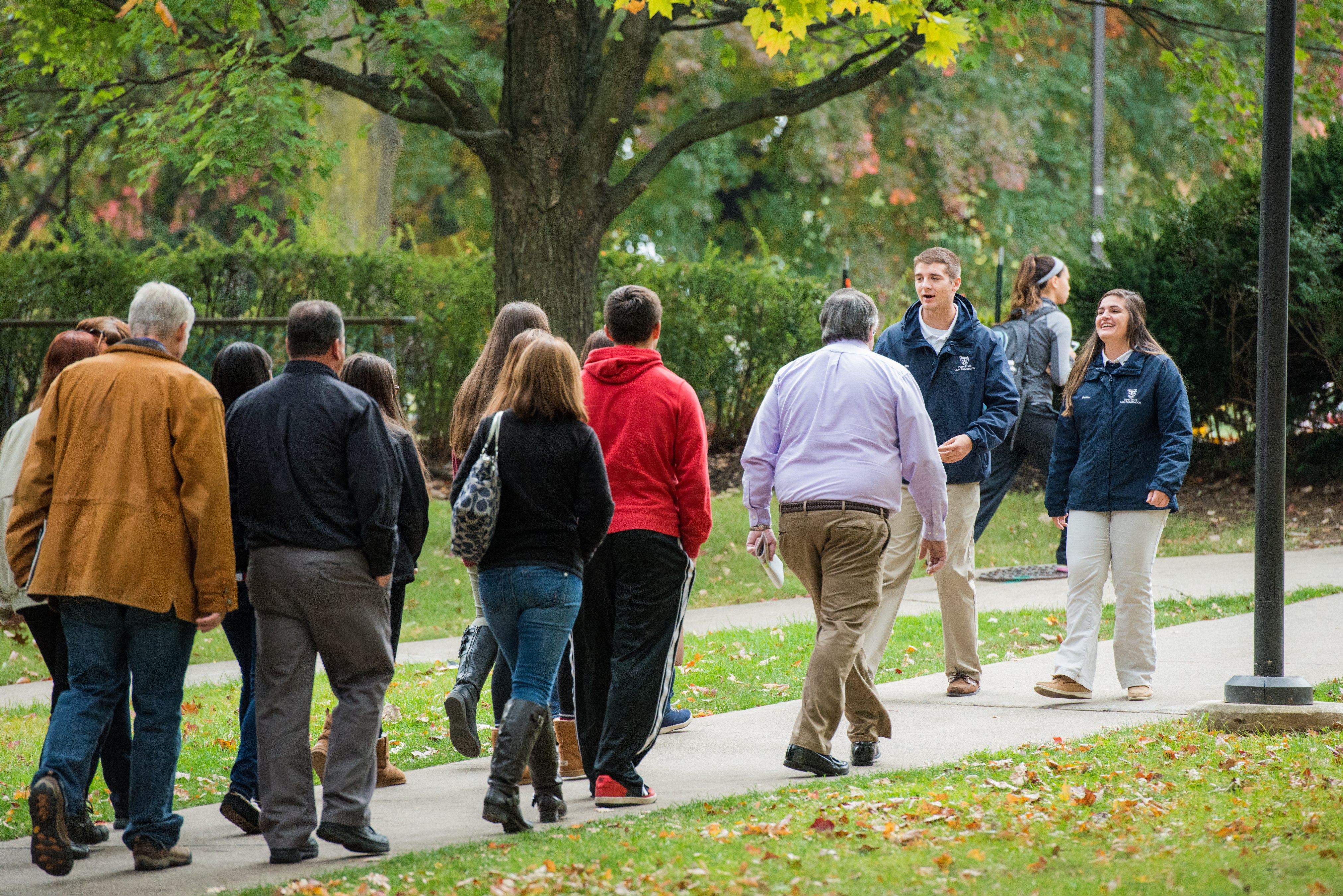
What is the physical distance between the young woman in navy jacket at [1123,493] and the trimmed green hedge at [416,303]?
8.65 meters

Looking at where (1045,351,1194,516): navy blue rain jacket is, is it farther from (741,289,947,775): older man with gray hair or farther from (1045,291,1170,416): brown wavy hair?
(741,289,947,775): older man with gray hair

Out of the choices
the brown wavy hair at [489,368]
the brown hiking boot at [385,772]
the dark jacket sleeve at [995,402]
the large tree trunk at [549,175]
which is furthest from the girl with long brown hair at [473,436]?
the large tree trunk at [549,175]

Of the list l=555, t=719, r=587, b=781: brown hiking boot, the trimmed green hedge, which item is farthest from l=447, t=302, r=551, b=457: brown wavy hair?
the trimmed green hedge

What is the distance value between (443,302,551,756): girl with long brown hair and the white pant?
110 inches

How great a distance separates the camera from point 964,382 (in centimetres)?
692

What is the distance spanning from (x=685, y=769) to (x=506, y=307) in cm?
208

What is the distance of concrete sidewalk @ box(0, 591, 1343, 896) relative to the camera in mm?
4598

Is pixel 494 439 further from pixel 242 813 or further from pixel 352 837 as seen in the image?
pixel 242 813

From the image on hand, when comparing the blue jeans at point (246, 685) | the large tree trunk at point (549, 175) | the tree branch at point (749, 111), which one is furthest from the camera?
the tree branch at point (749, 111)

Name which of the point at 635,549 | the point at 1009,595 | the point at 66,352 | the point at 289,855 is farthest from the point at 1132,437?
the point at 66,352

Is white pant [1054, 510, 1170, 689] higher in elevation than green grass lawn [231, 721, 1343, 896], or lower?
higher

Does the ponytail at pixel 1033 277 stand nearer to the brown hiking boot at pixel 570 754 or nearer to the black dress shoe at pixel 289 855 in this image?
the brown hiking boot at pixel 570 754

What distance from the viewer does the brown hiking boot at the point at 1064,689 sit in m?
6.80

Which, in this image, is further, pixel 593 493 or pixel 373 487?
pixel 593 493
